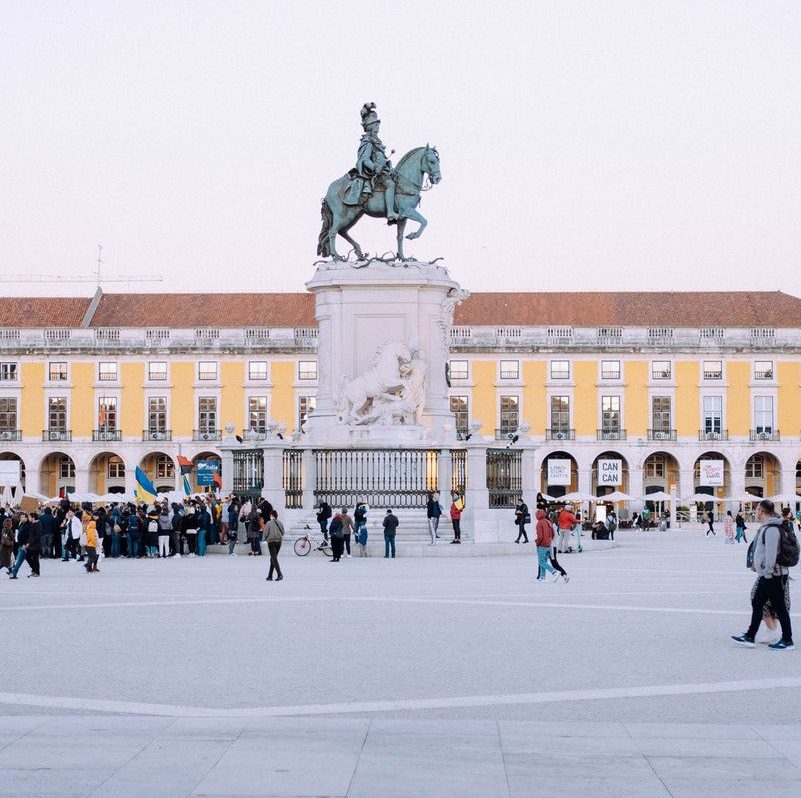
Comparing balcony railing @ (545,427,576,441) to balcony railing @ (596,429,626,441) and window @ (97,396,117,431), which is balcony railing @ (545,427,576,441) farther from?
window @ (97,396,117,431)

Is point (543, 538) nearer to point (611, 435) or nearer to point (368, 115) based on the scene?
point (368, 115)

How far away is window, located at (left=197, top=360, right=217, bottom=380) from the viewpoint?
255ft

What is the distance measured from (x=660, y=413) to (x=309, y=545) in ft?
168

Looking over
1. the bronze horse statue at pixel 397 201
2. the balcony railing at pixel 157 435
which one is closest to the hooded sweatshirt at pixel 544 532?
the bronze horse statue at pixel 397 201

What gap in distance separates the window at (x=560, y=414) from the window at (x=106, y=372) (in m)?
22.9

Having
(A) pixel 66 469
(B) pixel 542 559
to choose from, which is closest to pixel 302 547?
(B) pixel 542 559

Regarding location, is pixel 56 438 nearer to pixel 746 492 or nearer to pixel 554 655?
pixel 746 492

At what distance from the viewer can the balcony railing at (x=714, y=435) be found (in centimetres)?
7700

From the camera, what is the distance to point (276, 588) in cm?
1912

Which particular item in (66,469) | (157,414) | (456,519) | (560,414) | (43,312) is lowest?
(456,519)

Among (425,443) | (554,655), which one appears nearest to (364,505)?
(425,443)

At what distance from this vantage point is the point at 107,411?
78.2 meters

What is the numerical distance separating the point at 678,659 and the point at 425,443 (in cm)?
1880

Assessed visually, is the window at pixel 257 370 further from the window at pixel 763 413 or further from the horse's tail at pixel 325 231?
the horse's tail at pixel 325 231
